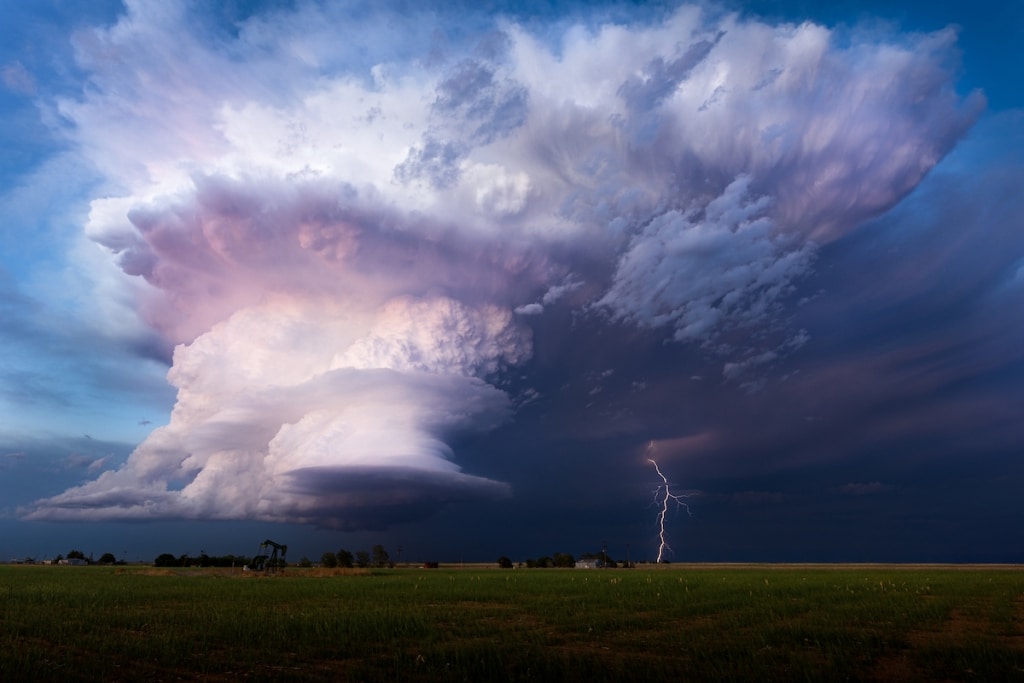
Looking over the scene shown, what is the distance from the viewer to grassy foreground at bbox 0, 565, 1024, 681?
17.8 m

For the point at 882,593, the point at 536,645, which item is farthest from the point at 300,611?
the point at 882,593

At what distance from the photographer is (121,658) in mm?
19703

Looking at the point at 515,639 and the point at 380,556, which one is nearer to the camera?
the point at 515,639

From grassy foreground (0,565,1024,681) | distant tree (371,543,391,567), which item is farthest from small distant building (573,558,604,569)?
grassy foreground (0,565,1024,681)

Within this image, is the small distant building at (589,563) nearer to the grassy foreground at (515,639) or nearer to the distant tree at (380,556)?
the distant tree at (380,556)

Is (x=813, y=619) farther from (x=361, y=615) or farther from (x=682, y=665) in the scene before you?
(x=361, y=615)

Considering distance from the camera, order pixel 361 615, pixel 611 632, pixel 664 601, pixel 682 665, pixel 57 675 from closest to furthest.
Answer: pixel 57 675 → pixel 682 665 → pixel 611 632 → pixel 361 615 → pixel 664 601

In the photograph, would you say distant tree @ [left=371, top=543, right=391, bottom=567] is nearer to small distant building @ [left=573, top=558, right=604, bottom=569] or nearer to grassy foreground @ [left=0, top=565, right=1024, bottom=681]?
small distant building @ [left=573, top=558, right=604, bottom=569]

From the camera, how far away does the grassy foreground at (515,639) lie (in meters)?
17.8

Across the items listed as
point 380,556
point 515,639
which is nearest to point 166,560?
point 380,556

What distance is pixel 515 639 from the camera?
2359 centimetres

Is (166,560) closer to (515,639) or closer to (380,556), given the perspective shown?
(380,556)

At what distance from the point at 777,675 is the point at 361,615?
1962 centimetres

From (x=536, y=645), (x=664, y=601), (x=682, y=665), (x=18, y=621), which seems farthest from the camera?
(x=664, y=601)
